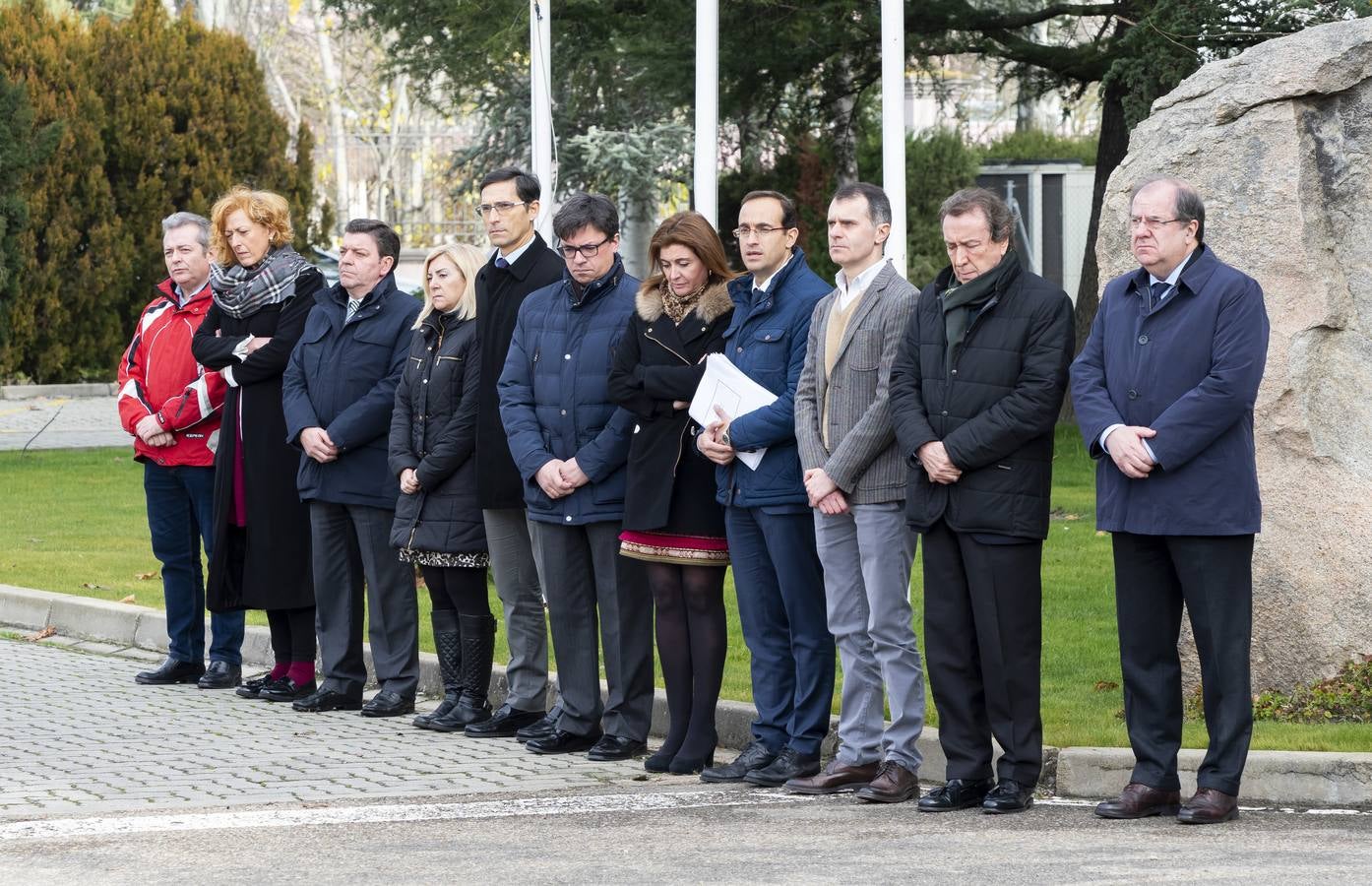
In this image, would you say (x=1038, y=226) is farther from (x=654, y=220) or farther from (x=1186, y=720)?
(x=1186, y=720)

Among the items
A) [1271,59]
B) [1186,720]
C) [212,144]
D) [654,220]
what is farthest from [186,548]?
[212,144]

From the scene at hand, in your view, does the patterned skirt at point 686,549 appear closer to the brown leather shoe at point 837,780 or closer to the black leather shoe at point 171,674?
the brown leather shoe at point 837,780

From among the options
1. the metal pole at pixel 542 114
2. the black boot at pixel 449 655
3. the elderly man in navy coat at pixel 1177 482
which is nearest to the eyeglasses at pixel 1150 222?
the elderly man in navy coat at pixel 1177 482

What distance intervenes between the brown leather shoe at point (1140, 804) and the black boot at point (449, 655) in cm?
309

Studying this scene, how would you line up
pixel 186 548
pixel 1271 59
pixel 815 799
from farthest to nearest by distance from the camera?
pixel 186 548
pixel 1271 59
pixel 815 799

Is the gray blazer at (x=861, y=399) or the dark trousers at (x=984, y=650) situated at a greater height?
the gray blazer at (x=861, y=399)

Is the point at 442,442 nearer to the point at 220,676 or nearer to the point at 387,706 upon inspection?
the point at 387,706

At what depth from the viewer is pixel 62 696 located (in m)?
9.08

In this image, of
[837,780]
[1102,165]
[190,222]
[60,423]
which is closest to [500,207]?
[190,222]

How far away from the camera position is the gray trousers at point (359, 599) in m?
8.72

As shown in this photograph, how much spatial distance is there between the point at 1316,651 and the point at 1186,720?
0.59 meters

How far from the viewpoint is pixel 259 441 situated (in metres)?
9.11

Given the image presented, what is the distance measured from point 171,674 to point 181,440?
1.13 metres

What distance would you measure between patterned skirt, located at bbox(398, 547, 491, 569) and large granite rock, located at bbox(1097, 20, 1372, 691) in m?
2.95
